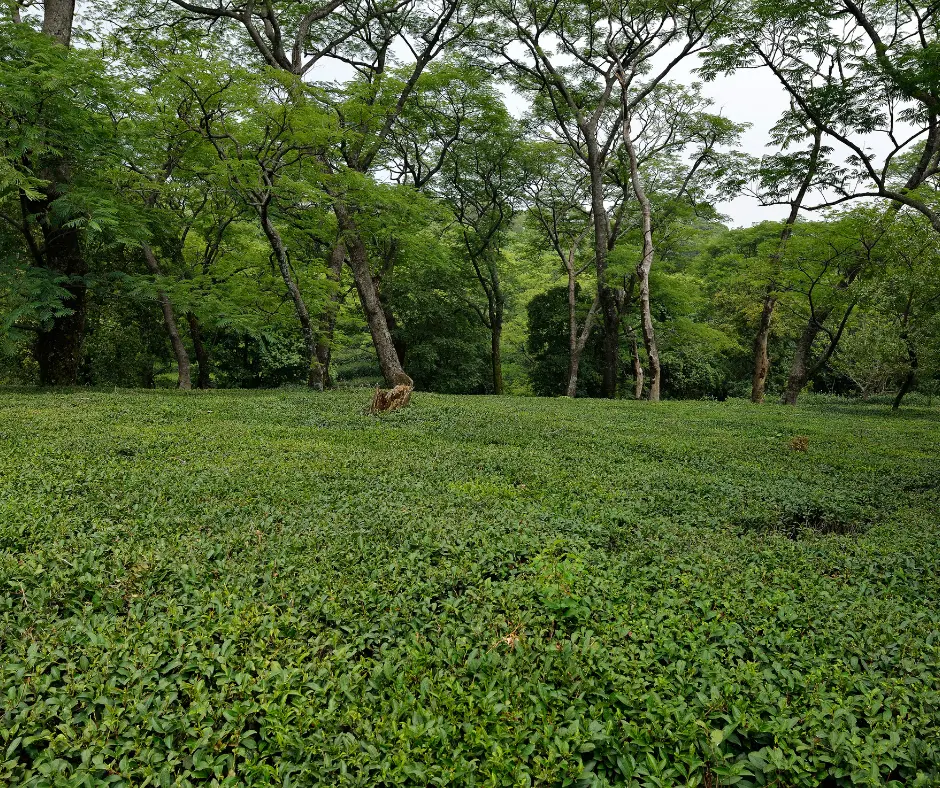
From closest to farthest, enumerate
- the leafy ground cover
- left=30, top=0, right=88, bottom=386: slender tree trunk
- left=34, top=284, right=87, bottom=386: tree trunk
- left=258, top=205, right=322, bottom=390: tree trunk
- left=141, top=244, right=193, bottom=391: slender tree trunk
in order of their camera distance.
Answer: the leafy ground cover
left=30, top=0, right=88, bottom=386: slender tree trunk
left=258, top=205, right=322, bottom=390: tree trunk
left=34, top=284, right=87, bottom=386: tree trunk
left=141, top=244, right=193, bottom=391: slender tree trunk

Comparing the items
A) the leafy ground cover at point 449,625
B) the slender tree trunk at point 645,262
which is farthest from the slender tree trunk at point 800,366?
the leafy ground cover at point 449,625

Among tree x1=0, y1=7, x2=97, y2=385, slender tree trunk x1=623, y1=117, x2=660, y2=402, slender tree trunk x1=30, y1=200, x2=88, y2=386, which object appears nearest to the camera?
Answer: tree x1=0, y1=7, x2=97, y2=385

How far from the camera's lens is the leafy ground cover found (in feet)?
7.20

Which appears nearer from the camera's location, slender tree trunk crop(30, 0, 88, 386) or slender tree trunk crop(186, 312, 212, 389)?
slender tree trunk crop(30, 0, 88, 386)

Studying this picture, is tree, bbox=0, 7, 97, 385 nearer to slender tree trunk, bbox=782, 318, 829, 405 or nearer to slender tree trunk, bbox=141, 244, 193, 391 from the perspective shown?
slender tree trunk, bbox=141, 244, 193, 391

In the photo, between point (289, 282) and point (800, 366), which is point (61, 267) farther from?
point (800, 366)

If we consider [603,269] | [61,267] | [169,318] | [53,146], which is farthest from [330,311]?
[603,269]

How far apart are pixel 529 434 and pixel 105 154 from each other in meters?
10.2

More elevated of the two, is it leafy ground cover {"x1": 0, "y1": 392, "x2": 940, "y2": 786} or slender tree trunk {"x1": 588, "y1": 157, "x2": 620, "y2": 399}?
slender tree trunk {"x1": 588, "y1": 157, "x2": 620, "y2": 399}

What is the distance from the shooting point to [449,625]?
9.84 ft

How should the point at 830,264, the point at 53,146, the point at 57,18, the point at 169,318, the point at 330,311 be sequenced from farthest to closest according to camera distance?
the point at 330,311
the point at 830,264
the point at 169,318
the point at 57,18
the point at 53,146

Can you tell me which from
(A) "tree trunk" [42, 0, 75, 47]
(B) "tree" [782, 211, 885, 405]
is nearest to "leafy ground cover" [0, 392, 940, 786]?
(B) "tree" [782, 211, 885, 405]

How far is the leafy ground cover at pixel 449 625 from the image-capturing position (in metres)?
2.19

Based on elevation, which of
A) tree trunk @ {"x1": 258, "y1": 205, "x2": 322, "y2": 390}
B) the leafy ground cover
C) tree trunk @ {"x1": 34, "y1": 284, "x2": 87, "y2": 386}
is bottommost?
the leafy ground cover
